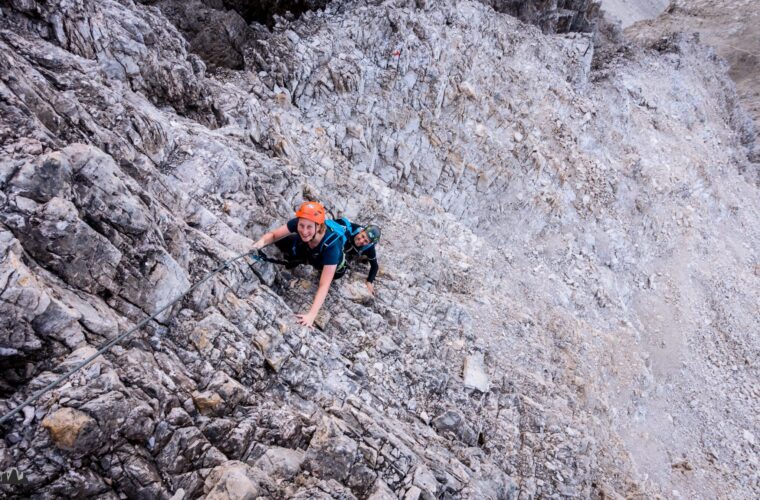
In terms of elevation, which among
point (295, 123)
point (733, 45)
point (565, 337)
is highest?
point (733, 45)

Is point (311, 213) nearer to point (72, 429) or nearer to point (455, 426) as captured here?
point (72, 429)

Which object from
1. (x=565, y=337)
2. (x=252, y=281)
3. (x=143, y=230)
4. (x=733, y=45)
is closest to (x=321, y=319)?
(x=252, y=281)

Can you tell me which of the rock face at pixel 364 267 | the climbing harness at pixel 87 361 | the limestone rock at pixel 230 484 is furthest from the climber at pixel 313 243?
the limestone rock at pixel 230 484

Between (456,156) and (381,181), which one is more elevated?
(456,156)

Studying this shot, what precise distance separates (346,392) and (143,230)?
351 centimetres

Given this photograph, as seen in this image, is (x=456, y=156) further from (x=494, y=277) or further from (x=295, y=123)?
(x=295, y=123)

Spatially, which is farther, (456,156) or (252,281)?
(456,156)

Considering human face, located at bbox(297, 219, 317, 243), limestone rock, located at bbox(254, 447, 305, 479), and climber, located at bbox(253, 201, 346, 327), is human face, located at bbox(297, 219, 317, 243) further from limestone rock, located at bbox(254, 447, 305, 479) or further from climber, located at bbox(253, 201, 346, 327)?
limestone rock, located at bbox(254, 447, 305, 479)

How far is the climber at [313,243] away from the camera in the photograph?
598 cm

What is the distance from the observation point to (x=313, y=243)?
6.48 meters

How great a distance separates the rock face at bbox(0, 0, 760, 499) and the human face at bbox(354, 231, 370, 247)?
937mm

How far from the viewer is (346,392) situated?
5891 mm

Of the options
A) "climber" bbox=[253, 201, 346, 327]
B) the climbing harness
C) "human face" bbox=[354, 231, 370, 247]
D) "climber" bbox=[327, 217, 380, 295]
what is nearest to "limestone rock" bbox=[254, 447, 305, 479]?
the climbing harness

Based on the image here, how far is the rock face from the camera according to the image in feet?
13.2
